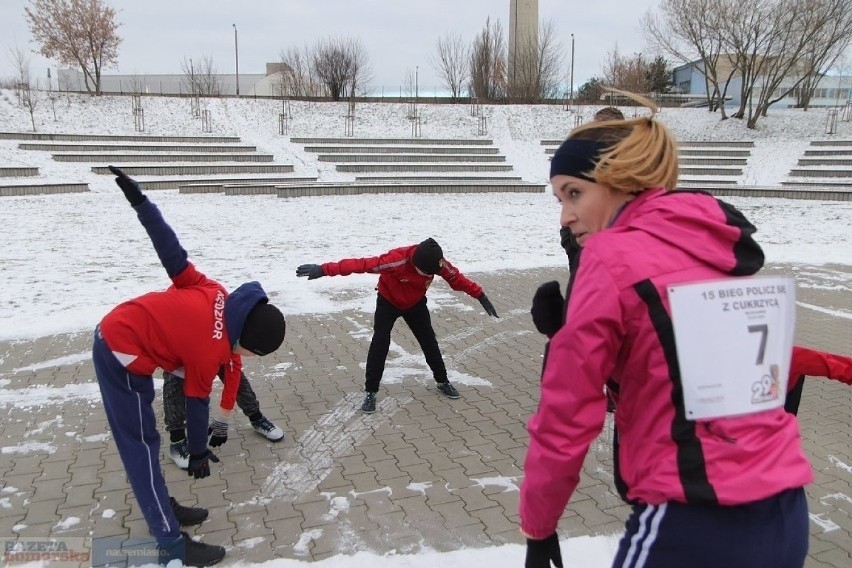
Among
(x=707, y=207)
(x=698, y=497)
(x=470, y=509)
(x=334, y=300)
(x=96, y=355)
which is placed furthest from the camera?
(x=334, y=300)

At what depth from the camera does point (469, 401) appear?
4789 mm

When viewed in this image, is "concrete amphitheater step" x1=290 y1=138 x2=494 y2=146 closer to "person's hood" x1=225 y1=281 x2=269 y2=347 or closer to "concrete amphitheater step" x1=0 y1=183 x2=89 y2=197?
"concrete amphitheater step" x1=0 y1=183 x2=89 y2=197

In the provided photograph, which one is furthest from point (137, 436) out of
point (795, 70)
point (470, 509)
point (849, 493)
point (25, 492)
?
point (795, 70)

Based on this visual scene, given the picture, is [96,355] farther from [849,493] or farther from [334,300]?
[334,300]

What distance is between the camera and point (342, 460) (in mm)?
3855

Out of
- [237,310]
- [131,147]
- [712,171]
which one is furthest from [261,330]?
[712,171]

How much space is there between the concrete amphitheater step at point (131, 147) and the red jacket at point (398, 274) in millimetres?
18198

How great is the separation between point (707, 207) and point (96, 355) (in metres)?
2.42

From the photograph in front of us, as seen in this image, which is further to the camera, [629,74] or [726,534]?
[629,74]

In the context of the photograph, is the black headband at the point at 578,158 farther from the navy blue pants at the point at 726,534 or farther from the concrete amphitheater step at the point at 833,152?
the concrete amphitheater step at the point at 833,152

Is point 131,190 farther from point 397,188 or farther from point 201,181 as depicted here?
point 201,181

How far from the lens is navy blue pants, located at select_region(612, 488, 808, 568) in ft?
4.13

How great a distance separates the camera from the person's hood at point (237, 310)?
269cm

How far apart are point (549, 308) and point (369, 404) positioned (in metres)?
3.23
